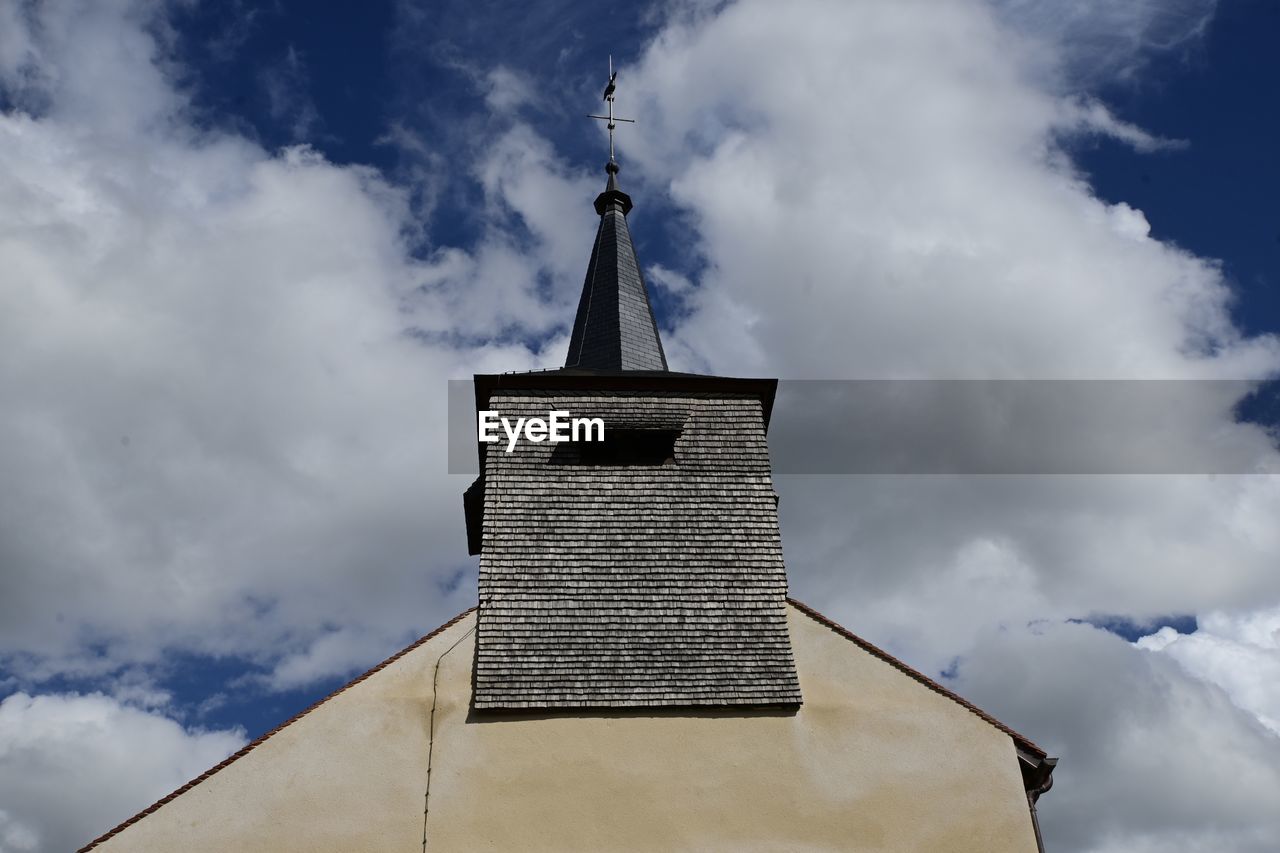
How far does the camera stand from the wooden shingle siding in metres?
13.2

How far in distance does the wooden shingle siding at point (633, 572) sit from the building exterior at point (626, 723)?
27 mm

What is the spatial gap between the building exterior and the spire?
3301mm

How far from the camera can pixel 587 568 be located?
554 inches

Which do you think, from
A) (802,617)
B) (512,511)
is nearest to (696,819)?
(802,617)

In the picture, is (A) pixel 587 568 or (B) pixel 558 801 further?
(A) pixel 587 568

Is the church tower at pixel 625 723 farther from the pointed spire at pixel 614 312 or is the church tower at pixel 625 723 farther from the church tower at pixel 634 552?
the pointed spire at pixel 614 312

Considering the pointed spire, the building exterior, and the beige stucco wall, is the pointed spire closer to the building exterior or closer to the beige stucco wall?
the building exterior

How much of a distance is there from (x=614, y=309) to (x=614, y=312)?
0.10 meters

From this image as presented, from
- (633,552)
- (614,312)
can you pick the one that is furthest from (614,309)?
(633,552)

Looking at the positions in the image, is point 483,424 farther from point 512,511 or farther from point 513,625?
point 513,625

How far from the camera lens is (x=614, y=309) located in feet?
63.0

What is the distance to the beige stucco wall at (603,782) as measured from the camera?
1201 centimetres

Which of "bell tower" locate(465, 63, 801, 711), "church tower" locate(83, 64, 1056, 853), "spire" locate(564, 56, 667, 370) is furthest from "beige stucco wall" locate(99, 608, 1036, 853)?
"spire" locate(564, 56, 667, 370)

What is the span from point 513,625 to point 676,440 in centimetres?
373
